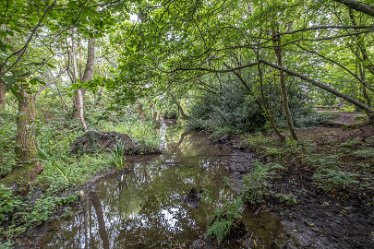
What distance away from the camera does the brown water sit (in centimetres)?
269

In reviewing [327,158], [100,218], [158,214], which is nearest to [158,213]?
[158,214]

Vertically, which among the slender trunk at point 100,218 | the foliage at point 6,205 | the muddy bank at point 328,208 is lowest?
the slender trunk at point 100,218

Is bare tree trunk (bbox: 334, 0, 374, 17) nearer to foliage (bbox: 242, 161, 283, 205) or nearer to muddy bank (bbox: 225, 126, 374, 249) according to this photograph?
muddy bank (bbox: 225, 126, 374, 249)

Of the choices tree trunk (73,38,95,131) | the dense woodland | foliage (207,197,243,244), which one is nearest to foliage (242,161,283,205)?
the dense woodland

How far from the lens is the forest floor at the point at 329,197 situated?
7.54 feet

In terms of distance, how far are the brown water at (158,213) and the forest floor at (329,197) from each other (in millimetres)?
343

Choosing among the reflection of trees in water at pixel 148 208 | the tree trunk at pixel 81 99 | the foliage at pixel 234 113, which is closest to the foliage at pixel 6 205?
the reflection of trees in water at pixel 148 208

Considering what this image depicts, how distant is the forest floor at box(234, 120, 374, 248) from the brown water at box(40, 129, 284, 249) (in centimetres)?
34

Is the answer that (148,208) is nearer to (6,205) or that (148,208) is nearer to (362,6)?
(6,205)

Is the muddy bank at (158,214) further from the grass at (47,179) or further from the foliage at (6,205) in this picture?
the foliage at (6,205)

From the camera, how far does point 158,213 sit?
3.42 m

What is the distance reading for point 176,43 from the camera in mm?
3184

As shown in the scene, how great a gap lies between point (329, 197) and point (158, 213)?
2748mm

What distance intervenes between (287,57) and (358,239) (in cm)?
560
